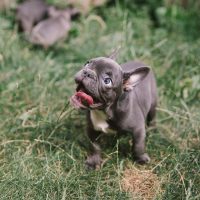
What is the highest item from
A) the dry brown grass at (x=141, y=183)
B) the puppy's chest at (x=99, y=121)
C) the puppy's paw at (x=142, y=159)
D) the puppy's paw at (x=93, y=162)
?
the puppy's chest at (x=99, y=121)

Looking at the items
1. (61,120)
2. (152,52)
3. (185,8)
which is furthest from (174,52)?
(61,120)

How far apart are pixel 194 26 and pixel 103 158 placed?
2.89m

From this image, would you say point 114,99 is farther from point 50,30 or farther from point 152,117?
point 50,30

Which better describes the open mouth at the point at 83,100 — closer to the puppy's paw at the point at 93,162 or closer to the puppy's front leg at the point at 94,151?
the puppy's front leg at the point at 94,151

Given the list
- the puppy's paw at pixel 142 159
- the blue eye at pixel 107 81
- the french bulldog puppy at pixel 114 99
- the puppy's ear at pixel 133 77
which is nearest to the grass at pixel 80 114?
the puppy's paw at pixel 142 159

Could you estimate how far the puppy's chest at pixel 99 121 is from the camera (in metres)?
4.15

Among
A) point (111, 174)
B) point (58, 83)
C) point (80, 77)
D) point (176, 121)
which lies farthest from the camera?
point (58, 83)

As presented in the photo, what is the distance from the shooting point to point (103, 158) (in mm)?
4488

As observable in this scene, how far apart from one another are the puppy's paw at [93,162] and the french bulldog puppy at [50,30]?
213 centimetres

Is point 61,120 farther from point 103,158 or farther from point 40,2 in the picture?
point 40,2

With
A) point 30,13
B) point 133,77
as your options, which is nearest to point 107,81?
point 133,77

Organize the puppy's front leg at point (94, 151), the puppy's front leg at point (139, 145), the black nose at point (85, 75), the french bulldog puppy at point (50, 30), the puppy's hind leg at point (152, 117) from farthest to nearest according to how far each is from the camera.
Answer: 1. the french bulldog puppy at point (50, 30)
2. the puppy's hind leg at point (152, 117)
3. the puppy's front leg at point (94, 151)
4. the puppy's front leg at point (139, 145)
5. the black nose at point (85, 75)

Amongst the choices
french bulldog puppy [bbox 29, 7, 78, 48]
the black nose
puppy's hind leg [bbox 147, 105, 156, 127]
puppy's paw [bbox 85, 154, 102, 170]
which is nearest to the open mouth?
the black nose

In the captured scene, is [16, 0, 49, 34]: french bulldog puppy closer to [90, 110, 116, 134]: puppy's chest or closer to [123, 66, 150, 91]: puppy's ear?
[90, 110, 116, 134]: puppy's chest
